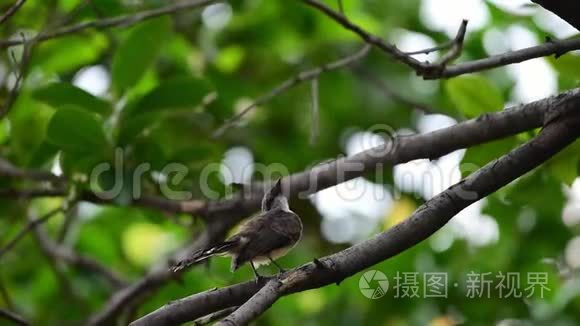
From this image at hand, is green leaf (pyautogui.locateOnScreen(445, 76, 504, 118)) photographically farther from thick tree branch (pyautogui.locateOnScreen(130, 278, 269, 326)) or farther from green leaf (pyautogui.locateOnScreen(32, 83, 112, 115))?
thick tree branch (pyautogui.locateOnScreen(130, 278, 269, 326))

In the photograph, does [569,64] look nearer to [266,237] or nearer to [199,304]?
[266,237]

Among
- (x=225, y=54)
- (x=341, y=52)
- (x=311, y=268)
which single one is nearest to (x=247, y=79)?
(x=225, y=54)

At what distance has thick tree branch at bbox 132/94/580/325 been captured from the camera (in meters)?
2.46

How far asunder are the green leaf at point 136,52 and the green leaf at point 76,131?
1.37 feet

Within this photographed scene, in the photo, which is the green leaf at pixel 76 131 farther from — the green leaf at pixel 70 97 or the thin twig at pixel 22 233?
the thin twig at pixel 22 233

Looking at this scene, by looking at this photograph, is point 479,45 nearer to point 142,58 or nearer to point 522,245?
point 522,245

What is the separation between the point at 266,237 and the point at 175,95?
1.25 meters

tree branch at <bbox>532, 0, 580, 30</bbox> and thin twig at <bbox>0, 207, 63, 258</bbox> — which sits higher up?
tree branch at <bbox>532, 0, 580, 30</bbox>

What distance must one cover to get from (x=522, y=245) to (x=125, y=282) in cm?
242

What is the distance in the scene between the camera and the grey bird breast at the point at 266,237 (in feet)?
10.0

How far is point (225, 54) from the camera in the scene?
257 inches

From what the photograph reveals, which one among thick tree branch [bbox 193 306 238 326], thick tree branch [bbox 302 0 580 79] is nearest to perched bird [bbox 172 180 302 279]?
thick tree branch [bbox 193 306 238 326]

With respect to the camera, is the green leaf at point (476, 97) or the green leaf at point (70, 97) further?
the green leaf at point (70, 97)

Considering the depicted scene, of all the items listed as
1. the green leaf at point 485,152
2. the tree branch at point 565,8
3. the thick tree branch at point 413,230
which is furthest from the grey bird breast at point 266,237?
the tree branch at point 565,8
